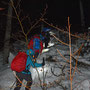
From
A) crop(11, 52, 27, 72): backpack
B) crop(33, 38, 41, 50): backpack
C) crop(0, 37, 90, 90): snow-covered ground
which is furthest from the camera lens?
crop(33, 38, 41, 50): backpack

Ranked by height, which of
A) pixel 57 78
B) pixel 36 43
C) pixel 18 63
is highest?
pixel 36 43

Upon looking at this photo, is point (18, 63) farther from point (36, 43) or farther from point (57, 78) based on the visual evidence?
point (57, 78)

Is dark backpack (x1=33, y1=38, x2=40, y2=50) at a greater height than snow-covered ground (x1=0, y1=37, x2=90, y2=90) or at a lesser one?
greater

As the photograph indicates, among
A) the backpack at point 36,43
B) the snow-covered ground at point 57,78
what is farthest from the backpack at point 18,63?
the backpack at point 36,43

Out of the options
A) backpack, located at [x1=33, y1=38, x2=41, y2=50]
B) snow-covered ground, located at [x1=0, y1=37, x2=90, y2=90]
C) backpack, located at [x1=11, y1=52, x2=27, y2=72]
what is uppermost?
backpack, located at [x1=33, y1=38, x2=41, y2=50]

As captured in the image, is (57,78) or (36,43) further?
(36,43)

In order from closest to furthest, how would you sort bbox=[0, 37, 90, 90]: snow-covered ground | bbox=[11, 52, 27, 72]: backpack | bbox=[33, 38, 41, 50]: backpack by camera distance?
bbox=[11, 52, 27, 72]: backpack
bbox=[0, 37, 90, 90]: snow-covered ground
bbox=[33, 38, 41, 50]: backpack

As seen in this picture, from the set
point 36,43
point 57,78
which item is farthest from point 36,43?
point 57,78

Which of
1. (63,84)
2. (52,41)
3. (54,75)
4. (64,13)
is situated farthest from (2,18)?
(64,13)

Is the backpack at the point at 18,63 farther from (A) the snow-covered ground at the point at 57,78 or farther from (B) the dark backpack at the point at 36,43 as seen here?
(B) the dark backpack at the point at 36,43

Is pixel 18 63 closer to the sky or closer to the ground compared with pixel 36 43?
closer to the ground

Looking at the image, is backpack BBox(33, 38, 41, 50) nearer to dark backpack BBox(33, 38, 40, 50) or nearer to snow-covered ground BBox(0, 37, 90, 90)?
dark backpack BBox(33, 38, 40, 50)

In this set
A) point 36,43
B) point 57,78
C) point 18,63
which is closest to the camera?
point 18,63

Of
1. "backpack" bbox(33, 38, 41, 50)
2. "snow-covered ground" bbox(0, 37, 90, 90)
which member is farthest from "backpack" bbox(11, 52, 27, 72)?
"backpack" bbox(33, 38, 41, 50)
